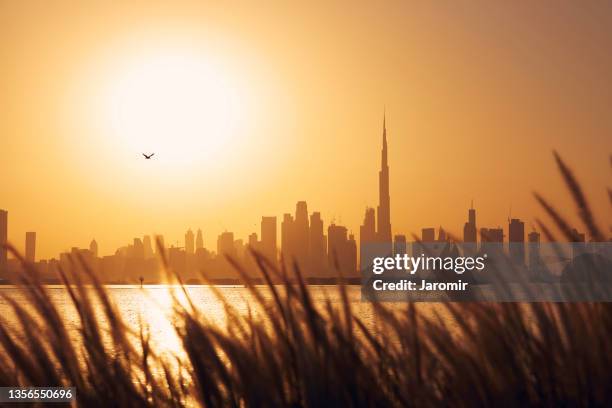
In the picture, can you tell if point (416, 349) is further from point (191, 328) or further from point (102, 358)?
point (102, 358)

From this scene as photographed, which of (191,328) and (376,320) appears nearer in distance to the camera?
(191,328)

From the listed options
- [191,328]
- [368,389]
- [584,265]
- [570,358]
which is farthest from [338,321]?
[584,265]

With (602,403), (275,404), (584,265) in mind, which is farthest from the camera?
(584,265)

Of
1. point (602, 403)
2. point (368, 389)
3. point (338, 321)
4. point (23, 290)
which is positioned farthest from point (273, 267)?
point (602, 403)

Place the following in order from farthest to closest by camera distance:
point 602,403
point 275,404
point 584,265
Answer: point 584,265
point 275,404
point 602,403

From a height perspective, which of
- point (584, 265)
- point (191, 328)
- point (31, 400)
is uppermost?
point (584, 265)

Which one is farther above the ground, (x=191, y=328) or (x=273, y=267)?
(x=273, y=267)

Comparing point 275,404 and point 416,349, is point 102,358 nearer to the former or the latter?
point 275,404
